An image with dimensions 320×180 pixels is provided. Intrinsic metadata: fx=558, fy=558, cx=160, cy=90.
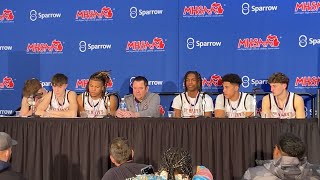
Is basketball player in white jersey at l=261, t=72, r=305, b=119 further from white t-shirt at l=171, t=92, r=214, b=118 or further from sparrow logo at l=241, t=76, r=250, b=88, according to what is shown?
sparrow logo at l=241, t=76, r=250, b=88

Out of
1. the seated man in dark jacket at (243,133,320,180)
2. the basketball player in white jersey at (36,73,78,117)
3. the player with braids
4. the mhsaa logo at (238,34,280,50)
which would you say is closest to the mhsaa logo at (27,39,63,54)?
the basketball player in white jersey at (36,73,78,117)

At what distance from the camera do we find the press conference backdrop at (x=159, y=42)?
6957 mm

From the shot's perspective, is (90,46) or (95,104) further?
(90,46)

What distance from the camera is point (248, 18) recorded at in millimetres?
7047

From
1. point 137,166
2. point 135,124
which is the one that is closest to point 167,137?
point 135,124

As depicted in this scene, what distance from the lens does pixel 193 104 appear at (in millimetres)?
6066

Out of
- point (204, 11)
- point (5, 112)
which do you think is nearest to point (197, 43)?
point (204, 11)

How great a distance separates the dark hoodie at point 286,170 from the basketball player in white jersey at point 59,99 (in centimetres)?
277

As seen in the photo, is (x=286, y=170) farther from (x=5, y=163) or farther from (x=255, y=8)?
(x=255, y=8)

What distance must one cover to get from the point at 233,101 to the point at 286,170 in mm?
2779

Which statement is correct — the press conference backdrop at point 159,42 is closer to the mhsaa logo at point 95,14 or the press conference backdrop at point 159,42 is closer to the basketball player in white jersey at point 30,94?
the mhsaa logo at point 95,14

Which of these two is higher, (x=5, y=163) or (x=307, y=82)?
(x=307, y=82)

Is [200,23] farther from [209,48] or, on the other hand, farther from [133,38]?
[133,38]

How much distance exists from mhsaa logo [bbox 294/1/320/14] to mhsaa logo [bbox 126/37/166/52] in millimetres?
1749
